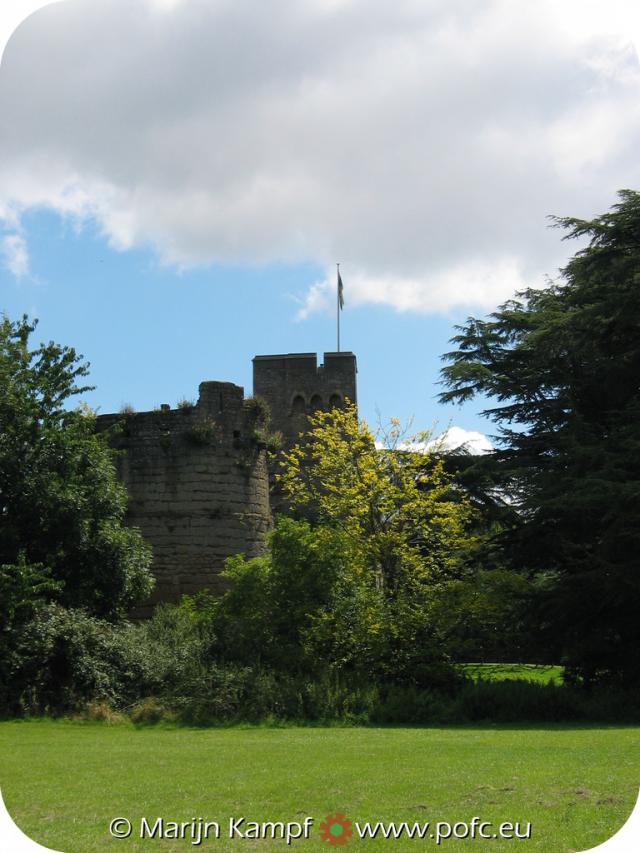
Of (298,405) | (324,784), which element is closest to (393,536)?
(324,784)

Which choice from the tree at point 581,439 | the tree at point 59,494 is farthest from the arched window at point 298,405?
the tree at point 59,494

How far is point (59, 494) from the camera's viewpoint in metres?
18.7

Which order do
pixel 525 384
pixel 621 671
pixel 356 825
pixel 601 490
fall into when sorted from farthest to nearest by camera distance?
pixel 525 384 < pixel 621 671 < pixel 601 490 < pixel 356 825

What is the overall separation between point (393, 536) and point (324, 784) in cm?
1158

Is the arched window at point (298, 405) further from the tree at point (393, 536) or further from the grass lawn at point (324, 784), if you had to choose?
the grass lawn at point (324, 784)

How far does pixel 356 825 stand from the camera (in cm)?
803

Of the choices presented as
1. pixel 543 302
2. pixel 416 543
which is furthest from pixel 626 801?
pixel 543 302

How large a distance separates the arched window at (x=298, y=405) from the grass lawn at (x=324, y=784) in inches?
1345

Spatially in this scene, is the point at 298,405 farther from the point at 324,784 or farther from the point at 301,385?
the point at 324,784

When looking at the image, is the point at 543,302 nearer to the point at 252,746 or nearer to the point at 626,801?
the point at 252,746

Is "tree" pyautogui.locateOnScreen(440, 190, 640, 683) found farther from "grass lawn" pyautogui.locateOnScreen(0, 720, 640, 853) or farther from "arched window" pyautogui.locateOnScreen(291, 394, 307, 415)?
"arched window" pyautogui.locateOnScreen(291, 394, 307, 415)

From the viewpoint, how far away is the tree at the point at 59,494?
18.7 metres

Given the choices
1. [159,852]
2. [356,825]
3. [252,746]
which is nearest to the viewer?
[159,852]

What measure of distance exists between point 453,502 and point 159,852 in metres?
15.9
